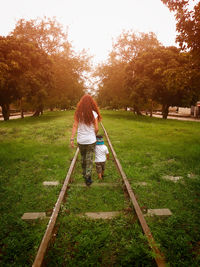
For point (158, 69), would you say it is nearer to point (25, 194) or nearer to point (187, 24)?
point (187, 24)

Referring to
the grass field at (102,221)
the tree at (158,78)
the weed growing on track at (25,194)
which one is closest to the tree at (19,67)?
the weed growing on track at (25,194)

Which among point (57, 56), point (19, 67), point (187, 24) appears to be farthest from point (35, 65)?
point (187, 24)

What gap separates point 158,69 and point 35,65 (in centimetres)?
1567

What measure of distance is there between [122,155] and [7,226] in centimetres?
503

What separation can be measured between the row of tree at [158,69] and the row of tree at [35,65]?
20.5ft

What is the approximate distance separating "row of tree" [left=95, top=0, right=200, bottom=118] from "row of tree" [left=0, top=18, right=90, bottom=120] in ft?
20.5

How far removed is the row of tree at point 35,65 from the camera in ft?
58.7

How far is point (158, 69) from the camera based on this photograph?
42.6ft

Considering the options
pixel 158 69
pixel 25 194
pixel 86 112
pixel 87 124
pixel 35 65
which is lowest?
pixel 25 194

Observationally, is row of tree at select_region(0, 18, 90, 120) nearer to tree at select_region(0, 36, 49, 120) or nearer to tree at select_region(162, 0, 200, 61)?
tree at select_region(0, 36, 49, 120)

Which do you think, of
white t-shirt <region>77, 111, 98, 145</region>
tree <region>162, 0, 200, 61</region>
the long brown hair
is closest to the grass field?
white t-shirt <region>77, 111, 98, 145</region>

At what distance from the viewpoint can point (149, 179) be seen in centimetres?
499

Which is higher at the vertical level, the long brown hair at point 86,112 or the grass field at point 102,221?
the long brown hair at point 86,112

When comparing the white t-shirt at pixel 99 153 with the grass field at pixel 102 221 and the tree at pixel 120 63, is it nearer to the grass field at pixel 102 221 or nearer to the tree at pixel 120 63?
the grass field at pixel 102 221
